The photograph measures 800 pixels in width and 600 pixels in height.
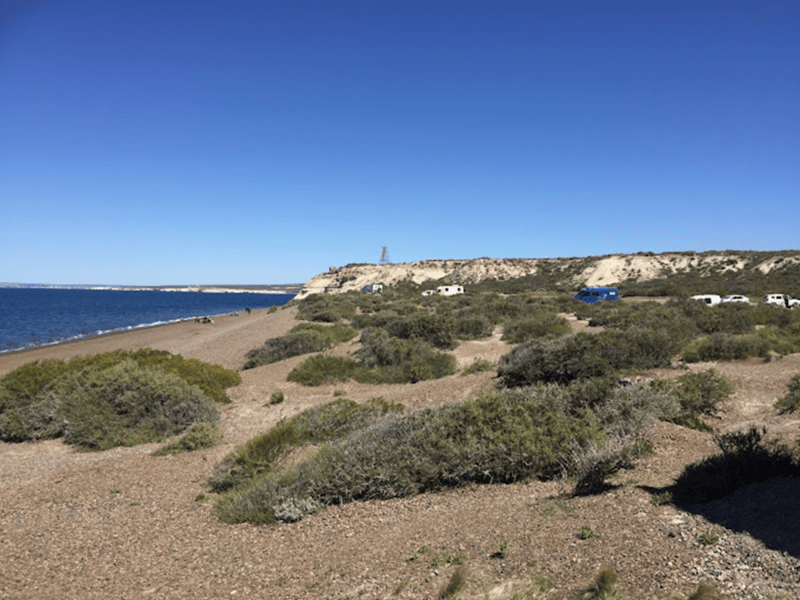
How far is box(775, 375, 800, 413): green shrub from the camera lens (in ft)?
29.5

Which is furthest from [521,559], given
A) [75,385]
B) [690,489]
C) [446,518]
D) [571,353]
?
[75,385]

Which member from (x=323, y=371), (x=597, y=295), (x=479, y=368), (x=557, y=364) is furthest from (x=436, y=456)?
(x=597, y=295)

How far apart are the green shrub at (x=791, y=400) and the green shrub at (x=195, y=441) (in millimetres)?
11671

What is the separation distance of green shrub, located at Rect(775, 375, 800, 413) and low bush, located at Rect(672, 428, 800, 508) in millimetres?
3370

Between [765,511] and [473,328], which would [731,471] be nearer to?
[765,511]

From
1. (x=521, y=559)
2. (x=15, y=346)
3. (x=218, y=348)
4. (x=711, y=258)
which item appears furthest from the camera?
(x=711, y=258)

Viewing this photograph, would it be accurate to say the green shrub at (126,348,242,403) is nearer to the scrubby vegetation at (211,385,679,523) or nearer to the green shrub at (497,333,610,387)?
the scrubby vegetation at (211,385,679,523)

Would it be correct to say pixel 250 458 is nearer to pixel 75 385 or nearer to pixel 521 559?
pixel 521 559

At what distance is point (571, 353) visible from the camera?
1231 centimetres

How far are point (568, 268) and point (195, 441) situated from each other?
7391 cm

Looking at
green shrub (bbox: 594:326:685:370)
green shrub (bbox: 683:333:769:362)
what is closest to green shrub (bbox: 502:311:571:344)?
green shrub (bbox: 683:333:769:362)

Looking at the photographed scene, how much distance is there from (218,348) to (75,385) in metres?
15.4

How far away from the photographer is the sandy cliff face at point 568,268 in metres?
60.4

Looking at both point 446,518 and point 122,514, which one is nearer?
point 446,518
